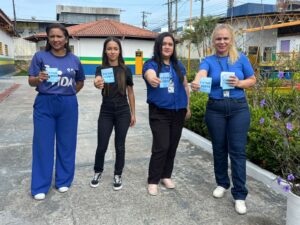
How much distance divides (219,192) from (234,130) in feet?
2.61

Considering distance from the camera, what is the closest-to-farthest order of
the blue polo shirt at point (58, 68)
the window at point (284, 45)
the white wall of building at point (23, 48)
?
the blue polo shirt at point (58, 68)
the window at point (284, 45)
the white wall of building at point (23, 48)

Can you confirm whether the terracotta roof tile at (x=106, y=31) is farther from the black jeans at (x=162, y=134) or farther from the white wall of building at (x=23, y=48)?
the black jeans at (x=162, y=134)

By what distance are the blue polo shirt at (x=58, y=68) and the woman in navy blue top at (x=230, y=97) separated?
134cm

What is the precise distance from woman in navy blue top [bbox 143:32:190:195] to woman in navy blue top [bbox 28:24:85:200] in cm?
85

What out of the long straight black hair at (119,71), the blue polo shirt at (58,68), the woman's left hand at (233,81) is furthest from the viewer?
the long straight black hair at (119,71)

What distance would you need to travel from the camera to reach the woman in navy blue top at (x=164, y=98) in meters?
3.49

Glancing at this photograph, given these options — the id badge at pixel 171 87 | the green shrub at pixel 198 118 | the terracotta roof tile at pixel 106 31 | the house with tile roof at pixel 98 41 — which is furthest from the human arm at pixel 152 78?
the terracotta roof tile at pixel 106 31

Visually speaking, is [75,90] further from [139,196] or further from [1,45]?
[1,45]

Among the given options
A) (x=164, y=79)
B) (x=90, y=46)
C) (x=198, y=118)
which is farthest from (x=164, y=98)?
(x=90, y=46)

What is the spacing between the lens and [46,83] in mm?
3453

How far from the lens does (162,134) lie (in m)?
3.63

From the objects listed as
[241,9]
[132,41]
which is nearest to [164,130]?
[132,41]

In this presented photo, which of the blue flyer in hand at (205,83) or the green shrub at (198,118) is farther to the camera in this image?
the green shrub at (198,118)

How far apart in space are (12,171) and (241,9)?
33583 millimetres
